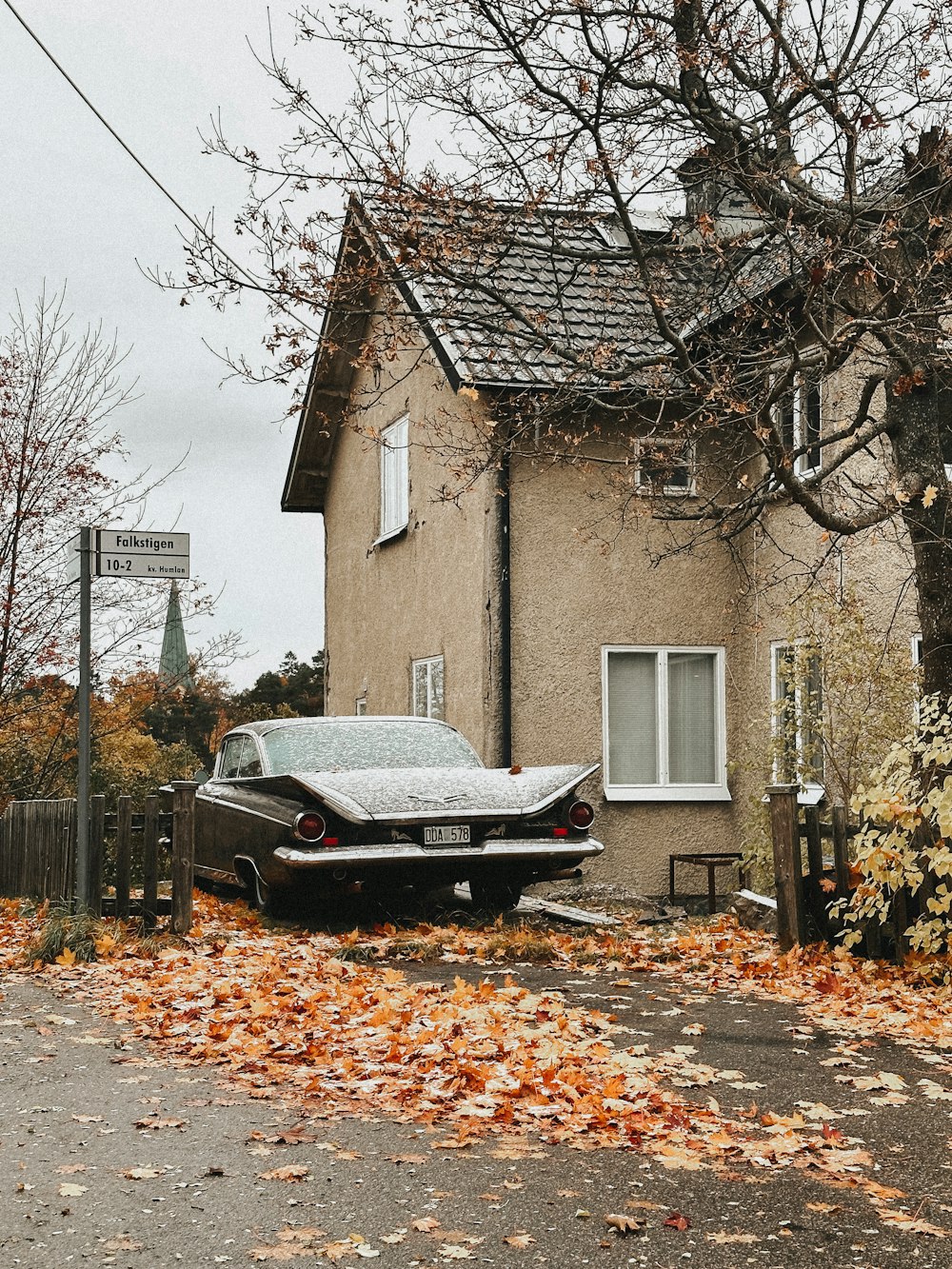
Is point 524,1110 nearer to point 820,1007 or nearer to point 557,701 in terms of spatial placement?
point 820,1007

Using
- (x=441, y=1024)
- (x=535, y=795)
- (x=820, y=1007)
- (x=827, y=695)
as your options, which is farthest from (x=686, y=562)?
(x=441, y=1024)

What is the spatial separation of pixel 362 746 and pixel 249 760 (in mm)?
1015

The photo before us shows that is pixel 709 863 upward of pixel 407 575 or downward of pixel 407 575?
downward

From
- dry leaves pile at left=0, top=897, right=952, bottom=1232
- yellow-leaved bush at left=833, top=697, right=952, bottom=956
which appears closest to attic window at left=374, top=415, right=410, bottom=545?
dry leaves pile at left=0, top=897, right=952, bottom=1232

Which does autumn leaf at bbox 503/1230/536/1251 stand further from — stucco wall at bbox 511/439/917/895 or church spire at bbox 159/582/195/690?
church spire at bbox 159/582/195/690

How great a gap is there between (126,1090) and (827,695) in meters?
8.82

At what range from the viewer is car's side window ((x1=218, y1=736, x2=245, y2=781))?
12.8 metres

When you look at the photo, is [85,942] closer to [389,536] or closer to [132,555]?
[132,555]

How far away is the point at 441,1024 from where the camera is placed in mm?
7012

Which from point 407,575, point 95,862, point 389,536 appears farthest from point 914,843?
point 389,536

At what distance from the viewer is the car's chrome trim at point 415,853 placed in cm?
1024

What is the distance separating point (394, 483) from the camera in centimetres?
1962

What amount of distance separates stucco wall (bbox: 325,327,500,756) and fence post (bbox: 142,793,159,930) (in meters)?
4.41

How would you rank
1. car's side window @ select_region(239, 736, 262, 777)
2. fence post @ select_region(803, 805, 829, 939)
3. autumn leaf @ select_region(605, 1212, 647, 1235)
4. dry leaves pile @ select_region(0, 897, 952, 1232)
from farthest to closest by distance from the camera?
car's side window @ select_region(239, 736, 262, 777) < fence post @ select_region(803, 805, 829, 939) < dry leaves pile @ select_region(0, 897, 952, 1232) < autumn leaf @ select_region(605, 1212, 647, 1235)
